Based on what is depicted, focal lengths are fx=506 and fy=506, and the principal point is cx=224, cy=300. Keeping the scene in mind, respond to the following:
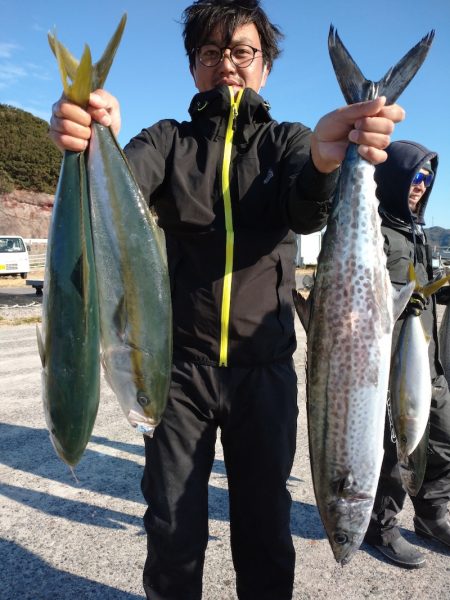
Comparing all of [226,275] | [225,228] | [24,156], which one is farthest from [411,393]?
[24,156]

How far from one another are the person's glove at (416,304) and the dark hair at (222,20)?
54.3 inches

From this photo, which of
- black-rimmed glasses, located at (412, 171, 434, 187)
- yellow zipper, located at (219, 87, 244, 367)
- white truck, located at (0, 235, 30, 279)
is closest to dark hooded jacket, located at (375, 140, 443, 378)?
black-rimmed glasses, located at (412, 171, 434, 187)

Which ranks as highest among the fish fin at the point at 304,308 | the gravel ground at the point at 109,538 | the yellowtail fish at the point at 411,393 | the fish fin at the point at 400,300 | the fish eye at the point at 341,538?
the fish fin at the point at 400,300

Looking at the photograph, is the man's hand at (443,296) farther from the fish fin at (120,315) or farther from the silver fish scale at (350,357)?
the fish fin at (120,315)

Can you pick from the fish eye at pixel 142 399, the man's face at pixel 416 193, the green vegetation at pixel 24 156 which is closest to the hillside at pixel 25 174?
the green vegetation at pixel 24 156

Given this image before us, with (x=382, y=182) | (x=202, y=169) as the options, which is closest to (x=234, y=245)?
(x=202, y=169)

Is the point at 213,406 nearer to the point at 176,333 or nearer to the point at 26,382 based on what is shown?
the point at 176,333

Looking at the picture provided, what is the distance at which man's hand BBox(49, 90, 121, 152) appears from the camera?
1.49 meters

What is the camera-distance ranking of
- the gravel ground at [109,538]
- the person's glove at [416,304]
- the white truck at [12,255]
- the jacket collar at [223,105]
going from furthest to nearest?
the white truck at [12,255] < the gravel ground at [109,538] < the person's glove at [416,304] < the jacket collar at [223,105]

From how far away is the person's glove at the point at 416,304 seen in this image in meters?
2.46

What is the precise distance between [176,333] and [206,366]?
0.67 feet

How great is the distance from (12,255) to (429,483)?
2337cm

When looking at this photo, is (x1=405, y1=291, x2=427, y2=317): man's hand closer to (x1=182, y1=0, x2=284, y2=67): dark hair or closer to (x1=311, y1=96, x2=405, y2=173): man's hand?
(x1=311, y1=96, x2=405, y2=173): man's hand

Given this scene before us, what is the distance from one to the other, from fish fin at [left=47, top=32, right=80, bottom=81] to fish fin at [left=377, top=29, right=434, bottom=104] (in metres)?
0.94
